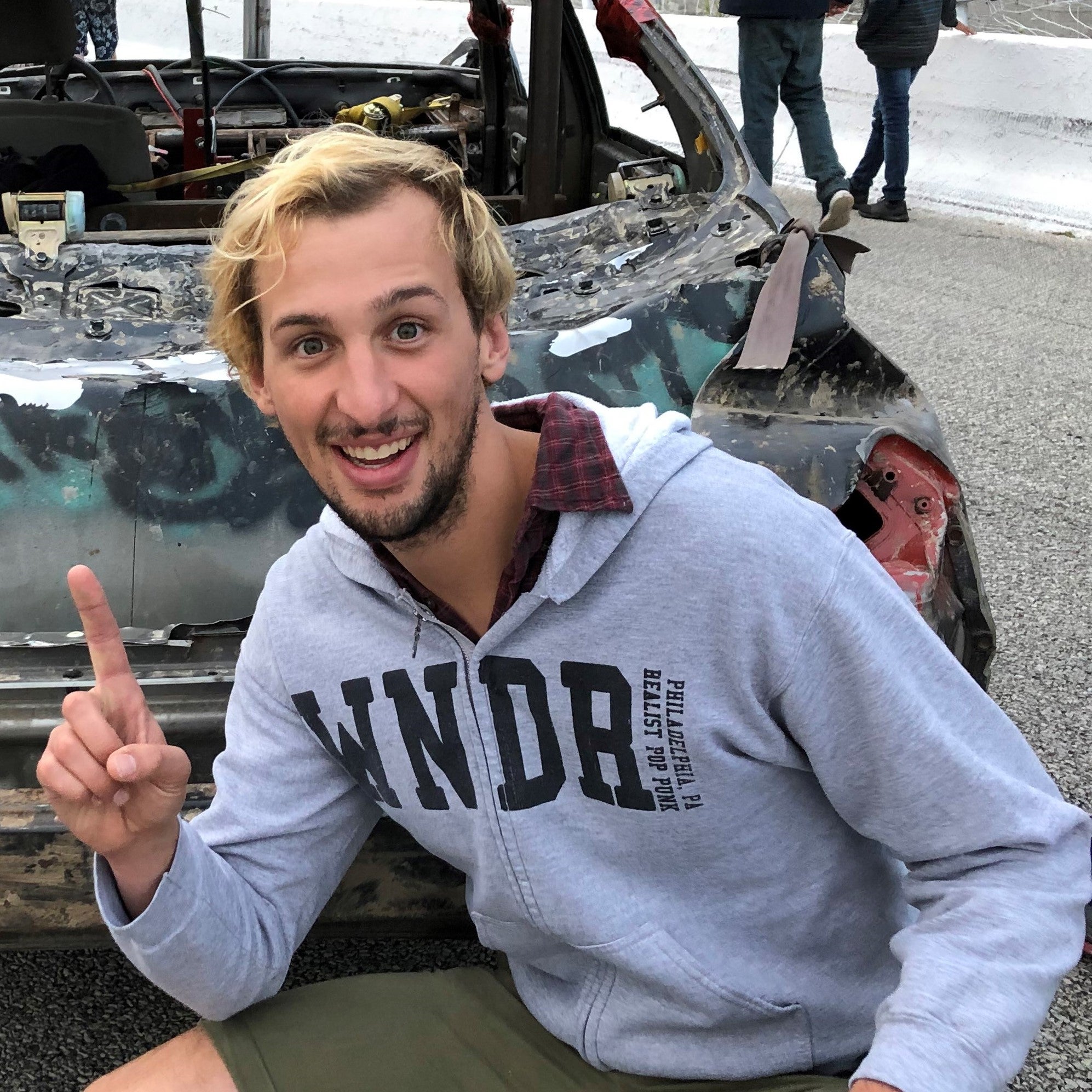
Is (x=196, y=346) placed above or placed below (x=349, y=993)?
above

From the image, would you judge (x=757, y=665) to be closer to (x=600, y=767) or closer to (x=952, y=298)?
(x=600, y=767)

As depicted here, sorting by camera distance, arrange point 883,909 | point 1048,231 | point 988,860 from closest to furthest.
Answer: point 988,860 → point 883,909 → point 1048,231

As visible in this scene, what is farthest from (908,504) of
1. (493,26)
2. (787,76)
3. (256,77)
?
(787,76)

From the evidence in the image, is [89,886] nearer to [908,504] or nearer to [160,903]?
[160,903]

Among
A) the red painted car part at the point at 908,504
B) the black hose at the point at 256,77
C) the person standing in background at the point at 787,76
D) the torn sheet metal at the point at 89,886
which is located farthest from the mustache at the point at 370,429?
the person standing in background at the point at 787,76

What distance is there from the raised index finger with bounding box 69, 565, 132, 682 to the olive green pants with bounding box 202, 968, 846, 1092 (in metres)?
0.53

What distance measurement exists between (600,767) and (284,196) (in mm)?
715

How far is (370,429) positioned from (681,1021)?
2.46 ft

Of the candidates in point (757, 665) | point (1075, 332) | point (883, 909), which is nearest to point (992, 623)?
point (883, 909)

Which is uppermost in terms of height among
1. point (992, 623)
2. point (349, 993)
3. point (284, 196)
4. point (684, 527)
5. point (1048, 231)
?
point (284, 196)

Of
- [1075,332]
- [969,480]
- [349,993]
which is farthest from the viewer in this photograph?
[1075,332]

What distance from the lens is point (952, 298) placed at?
5.98 metres

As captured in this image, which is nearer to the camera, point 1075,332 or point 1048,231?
point 1075,332

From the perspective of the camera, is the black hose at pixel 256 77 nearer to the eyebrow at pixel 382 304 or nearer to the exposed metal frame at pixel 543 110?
the exposed metal frame at pixel 543 110
